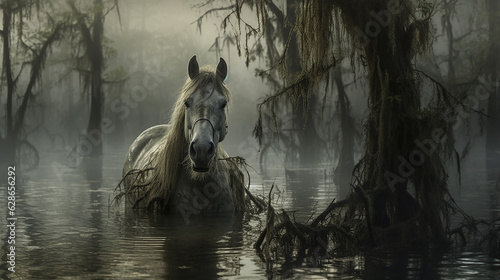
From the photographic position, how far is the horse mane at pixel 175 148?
352 inches

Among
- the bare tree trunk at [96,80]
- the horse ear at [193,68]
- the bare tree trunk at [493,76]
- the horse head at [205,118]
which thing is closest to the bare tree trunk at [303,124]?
the bare tree trunk at [493,76]

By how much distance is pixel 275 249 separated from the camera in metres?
6.68

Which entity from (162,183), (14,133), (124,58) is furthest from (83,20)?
(124,58)

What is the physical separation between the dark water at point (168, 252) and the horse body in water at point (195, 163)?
0.27m

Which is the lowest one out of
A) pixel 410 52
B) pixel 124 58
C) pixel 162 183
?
pixel 162 183

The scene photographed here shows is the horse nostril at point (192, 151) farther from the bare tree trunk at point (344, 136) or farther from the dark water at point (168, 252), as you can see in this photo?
the bare tree trunk at point (344, 136)

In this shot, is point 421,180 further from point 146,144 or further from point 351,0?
point 146,144

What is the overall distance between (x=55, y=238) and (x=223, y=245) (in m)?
1.84

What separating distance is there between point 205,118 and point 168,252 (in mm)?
1966

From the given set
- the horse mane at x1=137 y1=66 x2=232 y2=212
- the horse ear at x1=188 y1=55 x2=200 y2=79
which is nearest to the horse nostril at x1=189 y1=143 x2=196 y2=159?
the horse mane at x1=137 y1=66 x2=232 y2=212

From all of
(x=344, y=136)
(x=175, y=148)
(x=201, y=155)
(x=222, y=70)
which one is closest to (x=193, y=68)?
(x=222, y=70)

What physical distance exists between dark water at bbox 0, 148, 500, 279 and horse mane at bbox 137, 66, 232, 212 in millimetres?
304

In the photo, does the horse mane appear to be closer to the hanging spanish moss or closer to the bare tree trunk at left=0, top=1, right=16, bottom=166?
the hanging spanish moss

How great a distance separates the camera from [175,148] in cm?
917
